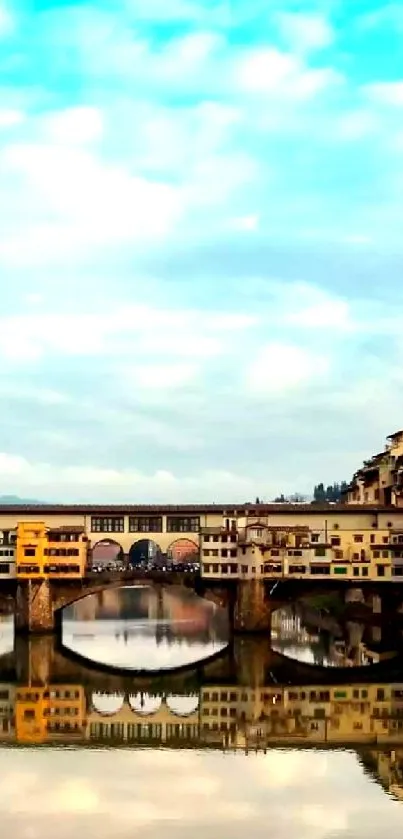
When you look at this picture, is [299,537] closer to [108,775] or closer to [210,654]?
[210,654]

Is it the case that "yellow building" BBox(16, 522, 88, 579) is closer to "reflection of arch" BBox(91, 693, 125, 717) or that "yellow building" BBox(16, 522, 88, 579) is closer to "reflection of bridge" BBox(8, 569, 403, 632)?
"reflection of bridge" BBox(8, 569, 403, 632)

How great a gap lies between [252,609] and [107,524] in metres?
7.97

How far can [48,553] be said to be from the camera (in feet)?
147

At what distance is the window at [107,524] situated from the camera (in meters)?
47.2

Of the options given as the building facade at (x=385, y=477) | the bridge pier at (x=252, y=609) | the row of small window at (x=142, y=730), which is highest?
the building facade at (x=385, y=477)

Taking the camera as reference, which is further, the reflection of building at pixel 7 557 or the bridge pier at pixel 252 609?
the reflection of building at pixel 7 557

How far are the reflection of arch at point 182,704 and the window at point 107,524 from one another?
16.2m

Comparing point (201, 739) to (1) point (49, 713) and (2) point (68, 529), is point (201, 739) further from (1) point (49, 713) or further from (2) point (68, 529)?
(2) point (68, 529)

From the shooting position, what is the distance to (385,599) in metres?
45.9

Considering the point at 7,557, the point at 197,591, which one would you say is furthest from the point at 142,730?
the point at 7,557

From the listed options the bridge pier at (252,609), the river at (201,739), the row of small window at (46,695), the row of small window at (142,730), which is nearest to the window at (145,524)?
the river at (201,739)

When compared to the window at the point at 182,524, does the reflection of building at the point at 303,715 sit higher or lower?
lower

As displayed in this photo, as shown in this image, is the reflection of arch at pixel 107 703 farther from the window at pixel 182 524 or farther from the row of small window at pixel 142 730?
the window at pixel 182 524

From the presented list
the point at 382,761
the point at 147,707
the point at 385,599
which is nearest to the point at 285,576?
the point at 385,599
